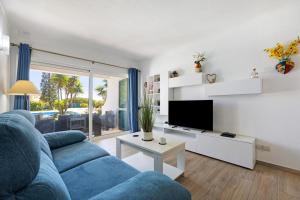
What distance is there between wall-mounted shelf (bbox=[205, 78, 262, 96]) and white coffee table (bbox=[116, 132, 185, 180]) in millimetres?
1365

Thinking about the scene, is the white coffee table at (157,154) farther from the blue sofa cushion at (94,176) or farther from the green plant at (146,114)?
the blue sofa cushion at (94,176)

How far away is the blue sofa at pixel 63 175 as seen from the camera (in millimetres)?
569

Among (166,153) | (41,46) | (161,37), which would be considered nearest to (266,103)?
(166,153)

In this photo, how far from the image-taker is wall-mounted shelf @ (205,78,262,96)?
92.7 inches

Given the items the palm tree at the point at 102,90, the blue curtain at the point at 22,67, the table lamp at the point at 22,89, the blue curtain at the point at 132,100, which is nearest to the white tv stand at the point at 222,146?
the blue curtain at the point at 132,100

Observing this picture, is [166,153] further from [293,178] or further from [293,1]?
[293,1]

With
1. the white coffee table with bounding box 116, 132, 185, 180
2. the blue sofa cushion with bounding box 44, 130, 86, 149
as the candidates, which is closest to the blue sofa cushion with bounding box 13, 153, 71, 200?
the white coffee table with bounding box 116, 132, 185, 180

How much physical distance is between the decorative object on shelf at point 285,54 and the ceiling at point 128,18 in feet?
2.05

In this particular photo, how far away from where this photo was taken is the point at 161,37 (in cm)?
309

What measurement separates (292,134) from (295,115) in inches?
11.6

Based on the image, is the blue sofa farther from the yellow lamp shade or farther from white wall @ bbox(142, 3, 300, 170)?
white wall @ bbox(142, 3, 300, 170)

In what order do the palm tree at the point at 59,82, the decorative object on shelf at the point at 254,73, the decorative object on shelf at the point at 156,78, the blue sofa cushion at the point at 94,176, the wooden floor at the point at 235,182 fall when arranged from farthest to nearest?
the decorative object on shelf at the point at 156,78 < the palm tree at the point at 59,82 < the decorative object on shelf at the point at 254,73 < the wooden floor at the point at 235,182 < the blue sofa cushion at the point at 94,176

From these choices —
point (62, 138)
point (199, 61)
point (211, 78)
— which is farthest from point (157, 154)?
point (199, 61)

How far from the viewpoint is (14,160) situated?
1.87 ft
